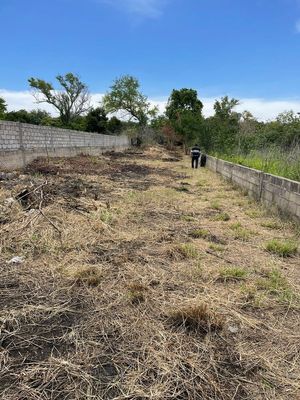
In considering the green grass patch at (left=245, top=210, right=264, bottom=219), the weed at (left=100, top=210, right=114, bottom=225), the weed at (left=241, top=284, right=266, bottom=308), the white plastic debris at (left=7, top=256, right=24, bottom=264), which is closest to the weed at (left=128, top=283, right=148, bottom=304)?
the weed at (left=241, top=284, right=266, bottom=308)

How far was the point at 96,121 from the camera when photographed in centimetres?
4469

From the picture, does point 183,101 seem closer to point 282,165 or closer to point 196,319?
point 282,165

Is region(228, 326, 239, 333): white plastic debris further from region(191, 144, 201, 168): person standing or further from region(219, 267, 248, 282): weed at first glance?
region(191, 144, 201, 168): person standing

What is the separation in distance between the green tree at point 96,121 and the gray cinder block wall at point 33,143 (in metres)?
21.8

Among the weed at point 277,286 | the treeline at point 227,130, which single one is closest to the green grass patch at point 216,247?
the weed at point 277,286

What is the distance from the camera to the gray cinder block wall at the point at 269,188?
573 centimetres

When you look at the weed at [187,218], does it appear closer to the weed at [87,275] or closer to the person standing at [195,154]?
the weed at [87,275]

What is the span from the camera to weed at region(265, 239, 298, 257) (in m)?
4.36

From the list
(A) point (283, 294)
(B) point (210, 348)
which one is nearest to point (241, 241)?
(A) point (283, 294)

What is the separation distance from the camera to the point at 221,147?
18.9 m

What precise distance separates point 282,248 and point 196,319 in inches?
89.4

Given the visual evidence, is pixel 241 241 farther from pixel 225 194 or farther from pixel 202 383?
pixel 225 194

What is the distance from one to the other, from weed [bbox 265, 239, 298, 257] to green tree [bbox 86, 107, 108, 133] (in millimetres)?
42023

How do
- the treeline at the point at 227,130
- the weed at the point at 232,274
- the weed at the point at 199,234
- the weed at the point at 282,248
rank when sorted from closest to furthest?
1. the weed at the point at 232,274
2. the weed at the point at 282,248
3. the weed at the point at 199,234
4. the treeline at the point at 227,130
